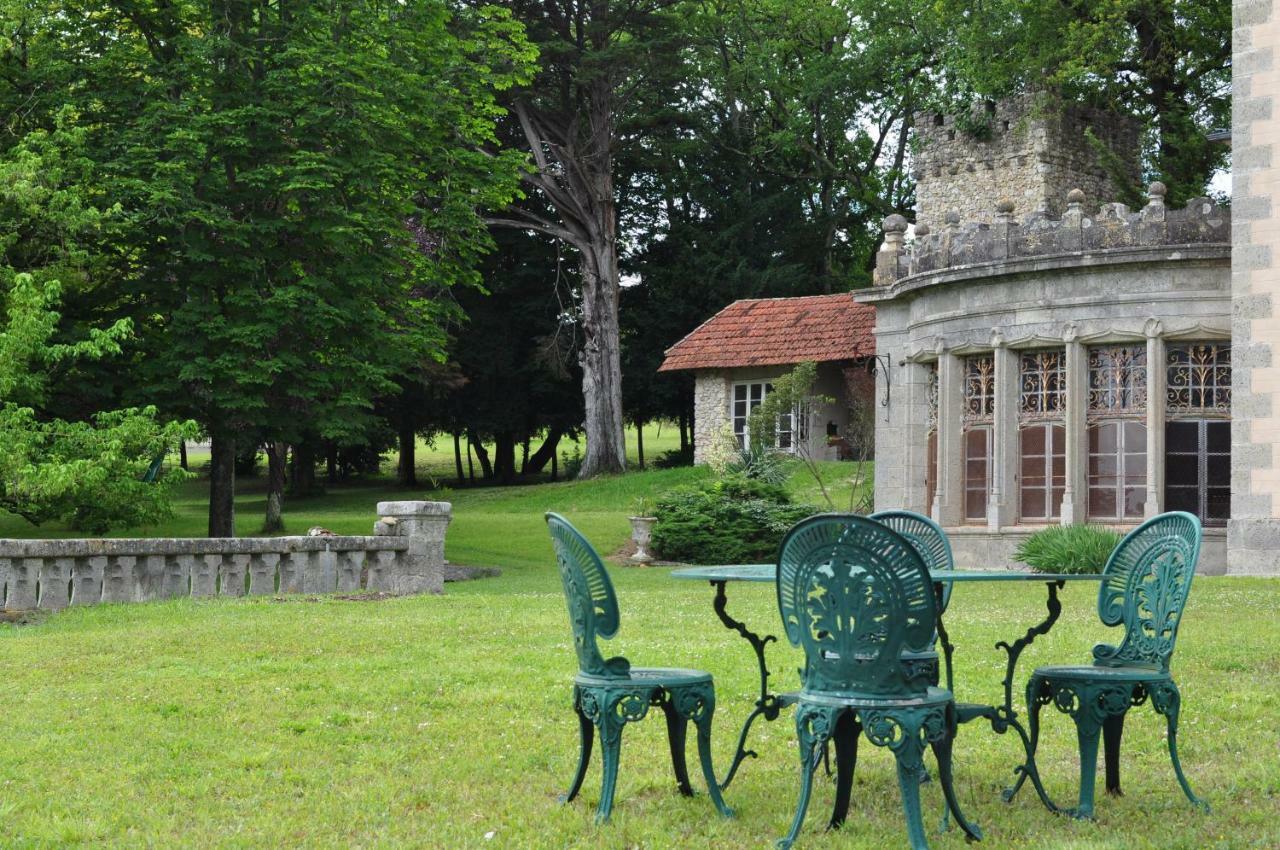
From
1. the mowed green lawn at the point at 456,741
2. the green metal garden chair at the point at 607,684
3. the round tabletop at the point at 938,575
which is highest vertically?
the round tabletop at the point at 938,575

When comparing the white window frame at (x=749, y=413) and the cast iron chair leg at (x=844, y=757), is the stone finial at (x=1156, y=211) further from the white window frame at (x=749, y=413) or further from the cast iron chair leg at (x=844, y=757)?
the cast iron chair leg at (x=844, y=757)

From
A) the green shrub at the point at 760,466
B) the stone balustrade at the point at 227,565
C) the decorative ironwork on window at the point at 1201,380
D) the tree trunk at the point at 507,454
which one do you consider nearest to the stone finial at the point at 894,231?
the green shrub at the point at 760,466

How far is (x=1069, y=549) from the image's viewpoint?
61.0 feet

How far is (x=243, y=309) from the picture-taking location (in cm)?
2131

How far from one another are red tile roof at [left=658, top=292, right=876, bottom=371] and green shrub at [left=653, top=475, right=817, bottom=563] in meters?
10.5

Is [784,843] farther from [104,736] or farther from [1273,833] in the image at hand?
[104,736]

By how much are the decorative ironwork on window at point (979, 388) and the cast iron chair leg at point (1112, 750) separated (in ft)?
52.1

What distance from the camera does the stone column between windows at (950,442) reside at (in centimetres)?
2247

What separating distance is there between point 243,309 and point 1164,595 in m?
17.0

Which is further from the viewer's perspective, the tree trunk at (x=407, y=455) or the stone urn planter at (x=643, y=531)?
the tree trunk at (x=407, y=455)

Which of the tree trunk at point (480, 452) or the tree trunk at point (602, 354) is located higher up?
the tree trunk at point (602, 354)

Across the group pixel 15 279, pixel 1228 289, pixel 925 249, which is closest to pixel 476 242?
pixel 925 249

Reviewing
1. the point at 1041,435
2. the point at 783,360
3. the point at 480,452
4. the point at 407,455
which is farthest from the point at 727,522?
the point at 407,455

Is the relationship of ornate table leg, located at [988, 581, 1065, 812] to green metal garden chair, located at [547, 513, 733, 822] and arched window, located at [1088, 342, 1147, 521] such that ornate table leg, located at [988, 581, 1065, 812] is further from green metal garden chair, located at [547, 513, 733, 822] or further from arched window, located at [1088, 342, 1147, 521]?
arched window, located at [1088, 342, 1147, 521]
